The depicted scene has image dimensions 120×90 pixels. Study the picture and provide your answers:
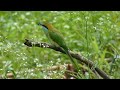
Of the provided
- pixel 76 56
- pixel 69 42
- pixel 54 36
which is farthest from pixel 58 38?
pixel 69 42

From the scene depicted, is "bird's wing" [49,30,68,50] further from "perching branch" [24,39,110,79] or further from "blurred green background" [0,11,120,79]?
"blurred green background" [0,11,120,79]

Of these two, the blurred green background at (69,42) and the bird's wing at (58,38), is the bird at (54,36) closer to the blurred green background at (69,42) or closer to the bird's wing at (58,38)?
the bird's wing at (58,38)

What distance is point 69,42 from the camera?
3578 mm

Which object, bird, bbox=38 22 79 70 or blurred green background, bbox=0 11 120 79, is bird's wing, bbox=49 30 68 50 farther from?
blurred green background, bbox=0 11 120 79

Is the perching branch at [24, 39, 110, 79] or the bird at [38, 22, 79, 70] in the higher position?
the bird at [38, 22, 79, 70]

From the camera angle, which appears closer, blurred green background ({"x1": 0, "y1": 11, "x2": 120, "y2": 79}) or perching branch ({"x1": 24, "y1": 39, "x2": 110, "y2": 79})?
perching branch ({"x1": 24, "y1": 39, "x2": 110, "y2": 79})

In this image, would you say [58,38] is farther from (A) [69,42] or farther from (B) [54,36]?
(A) [69,42]

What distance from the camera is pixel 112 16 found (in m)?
3.39

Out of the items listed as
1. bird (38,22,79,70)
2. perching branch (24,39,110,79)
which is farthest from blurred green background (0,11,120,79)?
bird (38,22,79,70)

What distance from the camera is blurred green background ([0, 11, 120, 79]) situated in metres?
2.91

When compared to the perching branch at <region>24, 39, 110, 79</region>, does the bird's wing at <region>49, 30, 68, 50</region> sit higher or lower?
higher

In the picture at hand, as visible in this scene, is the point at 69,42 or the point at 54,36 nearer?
the point at 54,36

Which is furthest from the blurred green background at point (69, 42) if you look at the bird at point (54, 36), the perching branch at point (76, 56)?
the bird at point (54, 36)
